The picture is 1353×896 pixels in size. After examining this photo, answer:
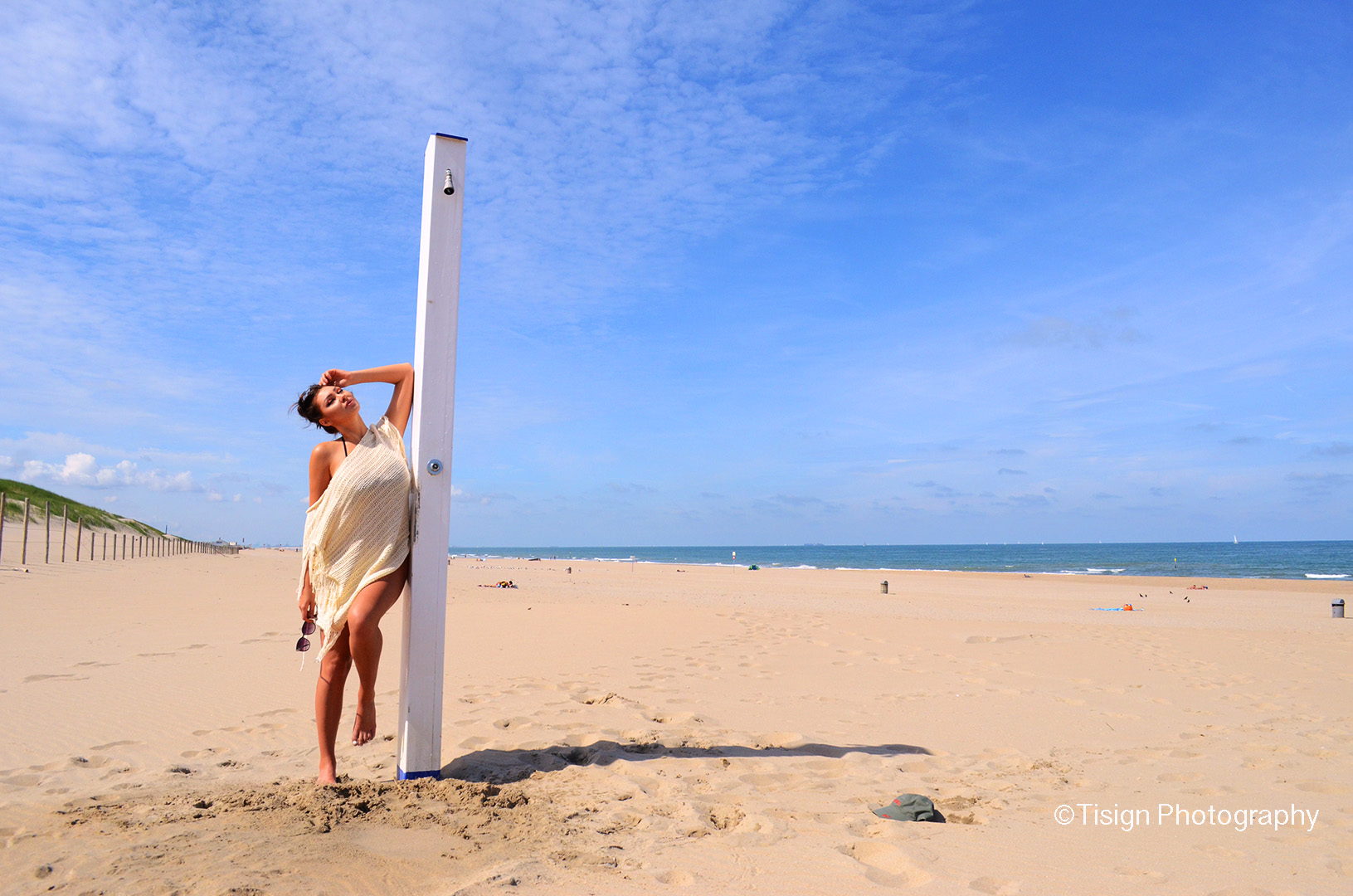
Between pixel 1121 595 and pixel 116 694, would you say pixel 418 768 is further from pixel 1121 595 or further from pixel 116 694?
pixel 1121 595

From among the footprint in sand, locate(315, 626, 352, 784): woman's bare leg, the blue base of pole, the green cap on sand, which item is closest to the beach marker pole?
the blue base of pole

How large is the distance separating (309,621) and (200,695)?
9.38 ft

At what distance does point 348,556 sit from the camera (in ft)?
11.8

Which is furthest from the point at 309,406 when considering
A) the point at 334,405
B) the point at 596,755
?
the point at 596,755

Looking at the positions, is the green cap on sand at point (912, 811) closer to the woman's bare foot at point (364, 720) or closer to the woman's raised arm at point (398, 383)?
the woman's bare foot at point (364, 720)

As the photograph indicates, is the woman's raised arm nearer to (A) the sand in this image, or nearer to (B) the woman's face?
(B) the woman's face

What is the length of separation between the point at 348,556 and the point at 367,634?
389 mm

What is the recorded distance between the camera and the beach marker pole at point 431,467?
12.1 feet

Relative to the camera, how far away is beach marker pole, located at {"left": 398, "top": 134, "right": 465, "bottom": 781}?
12.1 ft

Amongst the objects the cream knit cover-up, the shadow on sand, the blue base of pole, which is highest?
the cream knit cover-up

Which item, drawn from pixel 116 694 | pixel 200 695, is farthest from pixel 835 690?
pixel 116 694

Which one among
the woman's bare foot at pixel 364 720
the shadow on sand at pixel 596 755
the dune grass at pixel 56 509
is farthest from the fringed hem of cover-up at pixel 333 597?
the dune grass at pixel 56 509

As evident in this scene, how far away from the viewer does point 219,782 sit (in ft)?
12.2

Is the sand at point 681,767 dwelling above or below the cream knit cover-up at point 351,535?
below
